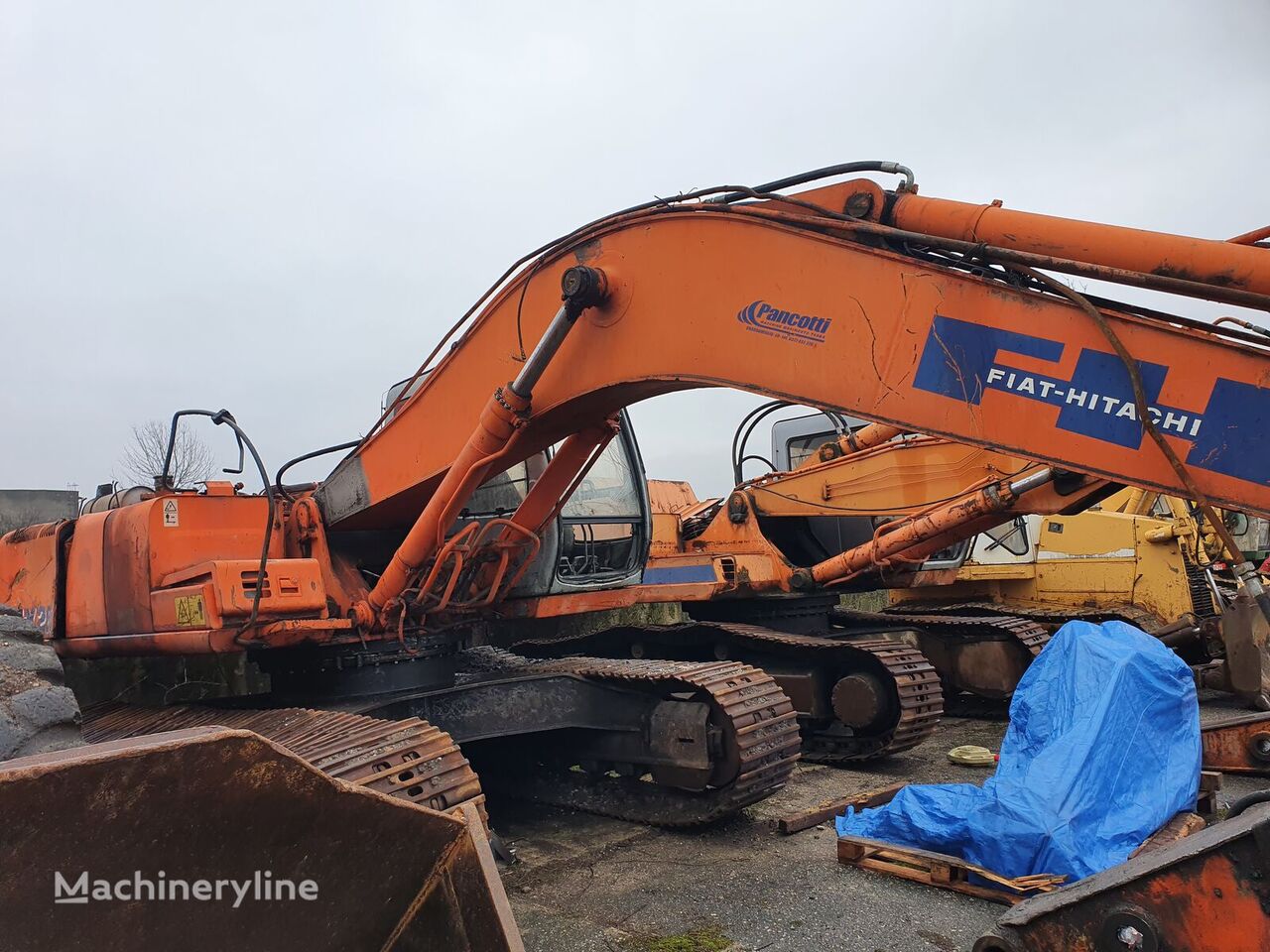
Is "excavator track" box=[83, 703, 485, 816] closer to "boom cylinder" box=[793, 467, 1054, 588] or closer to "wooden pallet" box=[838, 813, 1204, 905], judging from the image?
"wooden pallet" box=[838, 813, 1204, 905]

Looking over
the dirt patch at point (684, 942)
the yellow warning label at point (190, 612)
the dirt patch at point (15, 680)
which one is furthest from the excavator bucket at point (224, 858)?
the yellow warning label at point (190, 612)

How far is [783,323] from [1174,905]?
1.99m

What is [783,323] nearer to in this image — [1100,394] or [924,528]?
[1100,394]

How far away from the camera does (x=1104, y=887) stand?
8.60 feet

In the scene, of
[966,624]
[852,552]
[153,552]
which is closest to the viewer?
[153,552]

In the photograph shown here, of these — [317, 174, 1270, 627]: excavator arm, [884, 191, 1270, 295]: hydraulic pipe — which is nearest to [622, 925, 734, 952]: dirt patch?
[317, 174, 1270, 627]: excavator arm

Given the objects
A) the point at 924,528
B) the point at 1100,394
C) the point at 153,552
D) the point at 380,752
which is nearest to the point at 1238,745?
the point at 924,528

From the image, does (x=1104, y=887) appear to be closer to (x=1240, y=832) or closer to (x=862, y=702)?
(x=1240, y=832)

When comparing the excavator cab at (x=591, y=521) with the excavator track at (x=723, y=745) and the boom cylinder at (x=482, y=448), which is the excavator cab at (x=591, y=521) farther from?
the boom cylinder at (x=482, y=448)

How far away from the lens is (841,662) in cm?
696

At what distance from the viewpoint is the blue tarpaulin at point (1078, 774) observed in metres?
4.01

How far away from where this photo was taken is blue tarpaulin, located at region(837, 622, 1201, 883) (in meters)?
4.01

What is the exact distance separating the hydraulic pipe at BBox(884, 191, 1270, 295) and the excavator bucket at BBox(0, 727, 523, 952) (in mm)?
2197

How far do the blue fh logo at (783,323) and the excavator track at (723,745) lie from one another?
2.22m
